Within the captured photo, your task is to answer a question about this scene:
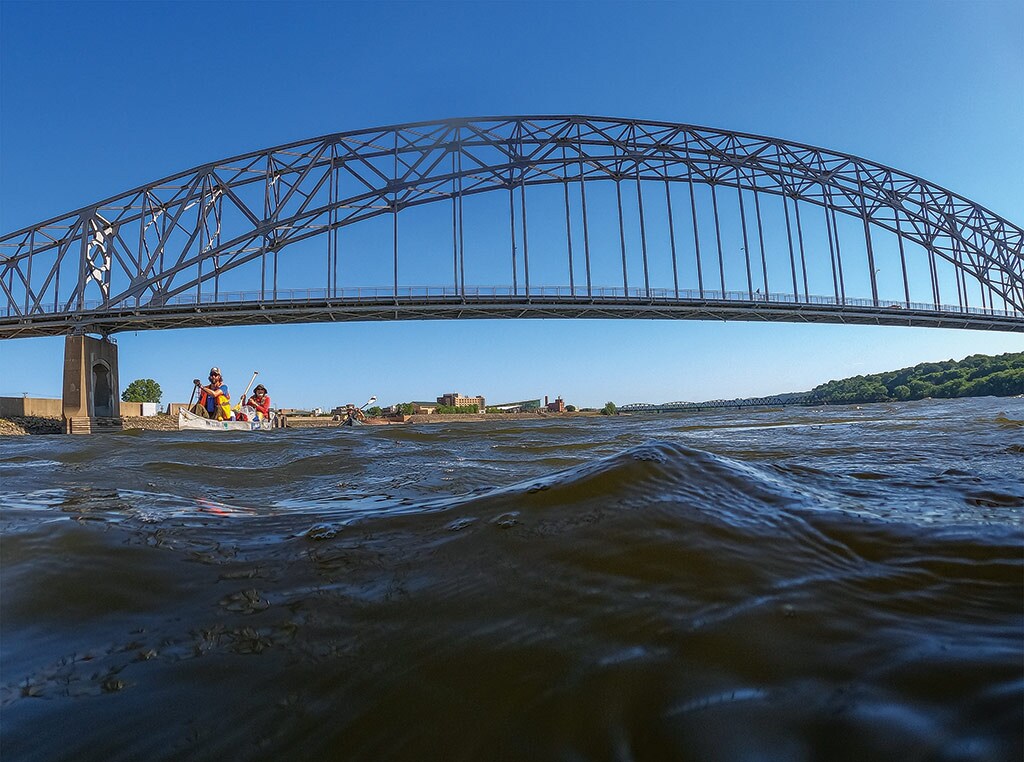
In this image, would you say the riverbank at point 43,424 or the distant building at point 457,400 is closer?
the riverbank at point 43,424

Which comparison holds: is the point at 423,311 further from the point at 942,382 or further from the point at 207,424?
the point at 942,382

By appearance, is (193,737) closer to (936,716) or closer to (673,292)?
(936,716)

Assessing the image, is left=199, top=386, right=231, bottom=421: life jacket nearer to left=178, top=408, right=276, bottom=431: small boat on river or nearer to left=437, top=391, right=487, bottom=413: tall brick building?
left=178, top=408, right=276, bottom=431: small boat on river

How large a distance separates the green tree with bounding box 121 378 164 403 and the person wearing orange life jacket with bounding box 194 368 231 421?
37.5 meters

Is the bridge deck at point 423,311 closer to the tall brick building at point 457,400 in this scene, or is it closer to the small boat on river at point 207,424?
the small boat on river at point 207,424

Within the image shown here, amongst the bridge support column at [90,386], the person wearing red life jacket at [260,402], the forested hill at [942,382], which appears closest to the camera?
the person wearing red life jacket at [260,402]

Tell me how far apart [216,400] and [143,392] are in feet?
A: 126

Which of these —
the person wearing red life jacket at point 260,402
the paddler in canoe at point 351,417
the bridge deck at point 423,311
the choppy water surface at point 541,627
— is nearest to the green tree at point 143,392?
the bridge deck at point 423,311

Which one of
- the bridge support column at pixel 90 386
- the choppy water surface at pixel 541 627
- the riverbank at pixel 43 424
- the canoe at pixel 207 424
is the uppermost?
the bridge support column at pixel 90 386

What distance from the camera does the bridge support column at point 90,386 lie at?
2197 centimetres

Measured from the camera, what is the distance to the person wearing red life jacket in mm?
15335

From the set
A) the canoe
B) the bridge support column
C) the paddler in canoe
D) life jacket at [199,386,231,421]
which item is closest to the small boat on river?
the canoe

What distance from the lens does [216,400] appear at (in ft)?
43.8

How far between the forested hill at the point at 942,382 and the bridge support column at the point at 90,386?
133ft
